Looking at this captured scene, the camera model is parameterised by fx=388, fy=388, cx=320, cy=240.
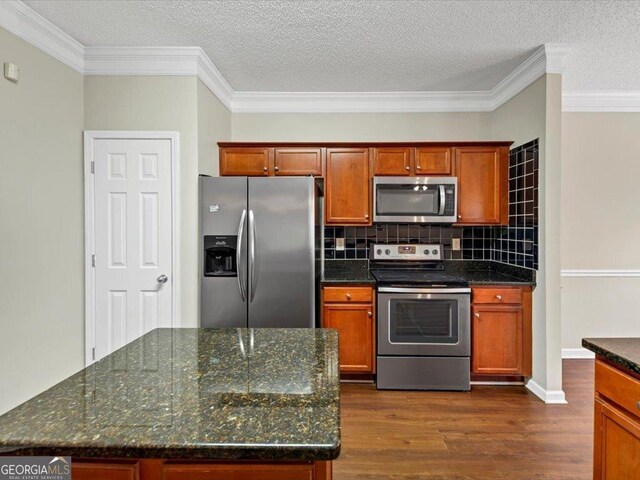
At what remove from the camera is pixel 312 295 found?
9.91ft

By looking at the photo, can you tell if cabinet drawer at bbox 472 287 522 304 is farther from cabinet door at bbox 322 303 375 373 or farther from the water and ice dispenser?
the water and ice dispenser

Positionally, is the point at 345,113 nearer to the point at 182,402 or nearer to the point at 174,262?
the point at 174,262

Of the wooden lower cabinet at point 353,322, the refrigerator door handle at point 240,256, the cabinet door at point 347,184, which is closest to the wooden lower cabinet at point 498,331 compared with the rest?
the wooden lower cabinet at point 353,322

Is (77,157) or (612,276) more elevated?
(77,157)

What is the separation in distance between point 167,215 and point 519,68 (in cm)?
310

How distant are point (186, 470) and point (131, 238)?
7.91 feet

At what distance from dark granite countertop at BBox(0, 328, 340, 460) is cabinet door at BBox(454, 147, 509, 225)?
263cm

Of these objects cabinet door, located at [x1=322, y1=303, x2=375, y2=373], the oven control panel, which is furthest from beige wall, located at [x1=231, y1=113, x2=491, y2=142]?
cabinet door, located at [x1=322, y1=303, x2=375, y2=373]

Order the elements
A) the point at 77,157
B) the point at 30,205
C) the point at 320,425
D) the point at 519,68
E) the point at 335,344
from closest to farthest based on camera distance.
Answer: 1. the point at 320,425
2. the point at 335,344
3. the point at 30,205
4. the point at 77,157
5. the point at 519,68

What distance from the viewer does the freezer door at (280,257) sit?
301cm

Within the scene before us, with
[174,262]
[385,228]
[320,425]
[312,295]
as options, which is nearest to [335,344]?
[320,425]

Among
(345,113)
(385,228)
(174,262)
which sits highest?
(345,113)

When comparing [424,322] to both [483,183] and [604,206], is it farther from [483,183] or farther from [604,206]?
[604,206]

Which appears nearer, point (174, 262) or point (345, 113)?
point (174, 262)
